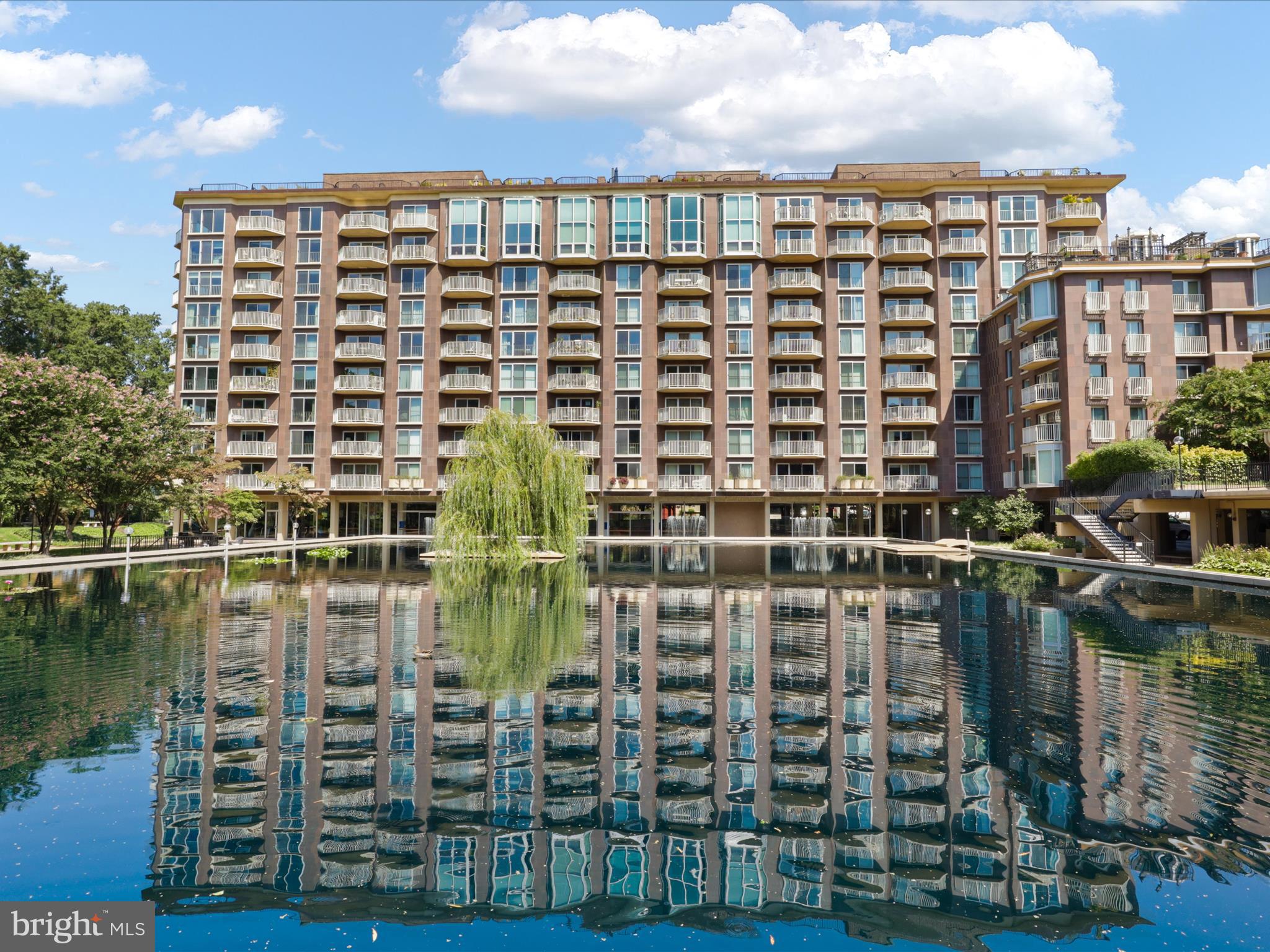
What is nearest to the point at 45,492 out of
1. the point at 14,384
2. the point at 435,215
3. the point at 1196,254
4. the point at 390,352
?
the point at 14,384

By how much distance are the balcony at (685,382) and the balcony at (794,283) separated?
8867 mm

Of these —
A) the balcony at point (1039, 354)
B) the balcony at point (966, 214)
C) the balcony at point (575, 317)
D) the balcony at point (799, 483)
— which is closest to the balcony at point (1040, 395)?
the balcony at point (1039, 354)

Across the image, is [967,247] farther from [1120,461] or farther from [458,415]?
[458,415]

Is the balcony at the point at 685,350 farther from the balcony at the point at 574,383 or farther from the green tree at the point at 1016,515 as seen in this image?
the green tree at the point at 1016,515

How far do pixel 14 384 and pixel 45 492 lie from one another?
6.08 metres

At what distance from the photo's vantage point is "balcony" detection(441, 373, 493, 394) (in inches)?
2479

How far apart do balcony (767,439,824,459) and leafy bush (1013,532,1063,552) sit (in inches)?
729

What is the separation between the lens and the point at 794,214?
6291cm

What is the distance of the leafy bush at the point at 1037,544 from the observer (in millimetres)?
42688

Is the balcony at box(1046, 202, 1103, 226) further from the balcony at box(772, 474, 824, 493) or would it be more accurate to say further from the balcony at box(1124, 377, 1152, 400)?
the balcony at box(772, 474, 824, 493)

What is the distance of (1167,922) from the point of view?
5852mm

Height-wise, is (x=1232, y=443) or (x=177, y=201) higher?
(x=177, y=201)

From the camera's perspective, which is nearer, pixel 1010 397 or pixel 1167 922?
pixel 1167 922

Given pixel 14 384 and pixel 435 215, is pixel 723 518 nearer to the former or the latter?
pixel 435 215
